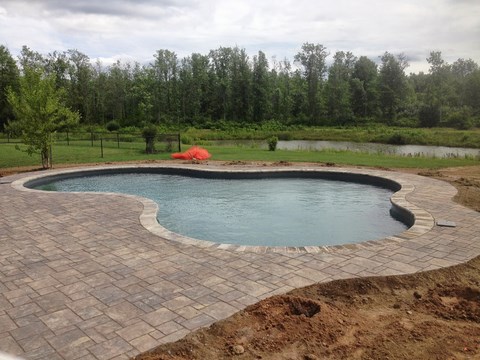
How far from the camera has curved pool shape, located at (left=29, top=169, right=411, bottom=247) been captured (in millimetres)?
7926

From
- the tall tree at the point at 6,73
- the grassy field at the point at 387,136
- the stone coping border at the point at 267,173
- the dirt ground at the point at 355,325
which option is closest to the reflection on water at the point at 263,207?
the stone coping border at the point at 267,173

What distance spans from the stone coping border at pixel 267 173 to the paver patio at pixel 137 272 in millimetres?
54

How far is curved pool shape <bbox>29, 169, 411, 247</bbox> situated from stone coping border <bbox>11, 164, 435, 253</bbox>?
0.45 ft

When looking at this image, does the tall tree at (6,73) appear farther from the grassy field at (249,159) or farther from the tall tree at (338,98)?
the tall tree at (338,98)

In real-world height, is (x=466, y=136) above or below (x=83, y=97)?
below

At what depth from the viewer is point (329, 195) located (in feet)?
37.1

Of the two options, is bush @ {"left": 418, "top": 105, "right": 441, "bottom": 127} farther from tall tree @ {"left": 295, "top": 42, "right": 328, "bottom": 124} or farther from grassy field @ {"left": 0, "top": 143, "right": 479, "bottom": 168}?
grassy field @ {"left": 0, "top": 143, "right": 479, "bottom": 168}

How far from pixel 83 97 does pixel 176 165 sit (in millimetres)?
39538

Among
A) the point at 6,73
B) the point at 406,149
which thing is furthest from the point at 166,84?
the point at 406,149

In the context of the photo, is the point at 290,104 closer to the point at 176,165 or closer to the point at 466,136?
the point at 466,136

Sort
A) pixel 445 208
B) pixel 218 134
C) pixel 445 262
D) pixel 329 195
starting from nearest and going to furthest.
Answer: pixel 445 262
pixel 445 208
pixel 329 195
pixel 218 134

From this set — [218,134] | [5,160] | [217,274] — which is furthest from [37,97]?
[218,134]

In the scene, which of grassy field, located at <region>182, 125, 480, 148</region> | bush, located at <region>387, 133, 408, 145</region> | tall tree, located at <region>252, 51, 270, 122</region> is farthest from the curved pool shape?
tall tree, located at <region>252, 51, 270, 122</region>

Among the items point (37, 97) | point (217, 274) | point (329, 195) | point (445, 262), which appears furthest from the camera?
point (37, 97)
